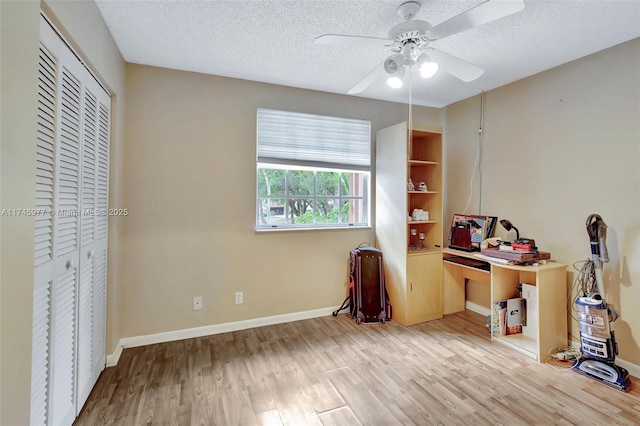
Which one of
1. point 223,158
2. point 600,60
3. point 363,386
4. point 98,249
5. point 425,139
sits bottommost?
point 363,386

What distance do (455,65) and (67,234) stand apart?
2.47 m

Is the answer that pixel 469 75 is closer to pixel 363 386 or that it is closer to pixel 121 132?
pixel 363 386

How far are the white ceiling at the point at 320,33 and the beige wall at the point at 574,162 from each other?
211 millimetres

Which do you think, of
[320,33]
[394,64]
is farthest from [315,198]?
[394,64]

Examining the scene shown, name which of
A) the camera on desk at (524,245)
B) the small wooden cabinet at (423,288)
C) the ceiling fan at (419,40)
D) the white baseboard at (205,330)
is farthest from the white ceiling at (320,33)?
the white baseboard at (205,330)

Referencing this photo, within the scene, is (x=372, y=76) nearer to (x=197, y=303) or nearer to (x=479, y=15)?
(x=479, y=15)

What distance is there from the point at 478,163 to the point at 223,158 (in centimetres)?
280

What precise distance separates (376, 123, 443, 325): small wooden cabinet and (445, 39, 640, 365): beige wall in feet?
1.83

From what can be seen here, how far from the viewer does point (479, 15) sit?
1.45 meters

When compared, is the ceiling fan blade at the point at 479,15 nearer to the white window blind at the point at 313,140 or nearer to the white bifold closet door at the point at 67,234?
the white window blind at the point at 313,140

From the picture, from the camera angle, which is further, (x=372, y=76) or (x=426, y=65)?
(x=372, y=76)

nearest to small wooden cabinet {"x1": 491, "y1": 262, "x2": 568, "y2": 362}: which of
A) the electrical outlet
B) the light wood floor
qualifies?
the light wood floor

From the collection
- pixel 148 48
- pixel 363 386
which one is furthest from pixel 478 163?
pixel 148 48

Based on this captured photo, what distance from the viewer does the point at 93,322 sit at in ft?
6.51
